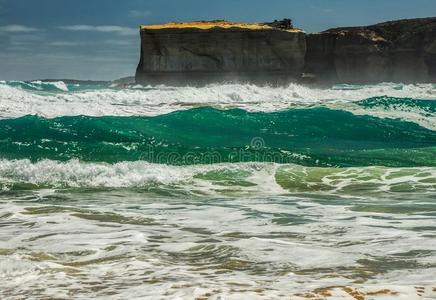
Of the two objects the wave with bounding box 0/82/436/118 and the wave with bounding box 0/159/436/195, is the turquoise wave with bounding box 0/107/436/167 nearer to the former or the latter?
the wave with bounding box 0/159/436/195

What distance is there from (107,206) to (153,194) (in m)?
1.39

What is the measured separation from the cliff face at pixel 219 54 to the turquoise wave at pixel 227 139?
36.5 metres

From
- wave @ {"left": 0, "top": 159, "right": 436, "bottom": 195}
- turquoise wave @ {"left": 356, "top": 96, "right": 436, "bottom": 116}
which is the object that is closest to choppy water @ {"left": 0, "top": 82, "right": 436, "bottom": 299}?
wave @ {"left": 0, "top": 159, "right": 436, "bottom": 195}

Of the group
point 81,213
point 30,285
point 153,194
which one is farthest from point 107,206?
point 30,285

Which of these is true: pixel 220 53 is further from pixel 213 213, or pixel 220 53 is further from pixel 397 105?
pixel 213 213

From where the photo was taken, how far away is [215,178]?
11.2m

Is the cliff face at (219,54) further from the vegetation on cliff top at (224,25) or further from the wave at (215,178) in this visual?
the wave at (215,178)

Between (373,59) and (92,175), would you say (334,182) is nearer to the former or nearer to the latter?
(92,175)

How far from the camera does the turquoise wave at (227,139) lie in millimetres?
13734

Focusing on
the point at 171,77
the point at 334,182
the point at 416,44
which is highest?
the point at 416,44

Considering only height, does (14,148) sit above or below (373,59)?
below

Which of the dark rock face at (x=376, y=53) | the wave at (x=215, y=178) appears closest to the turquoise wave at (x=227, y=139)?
the wave at (x=215, y=178)

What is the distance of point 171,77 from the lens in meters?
60.0

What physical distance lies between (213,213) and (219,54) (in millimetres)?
53512
